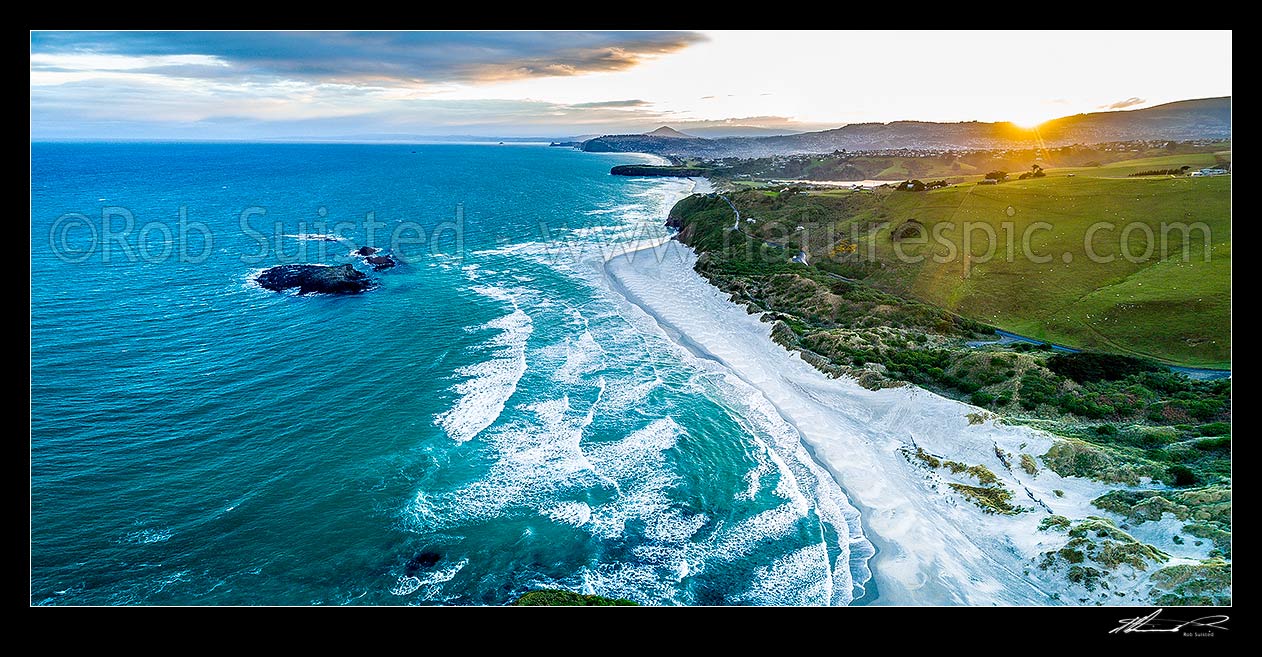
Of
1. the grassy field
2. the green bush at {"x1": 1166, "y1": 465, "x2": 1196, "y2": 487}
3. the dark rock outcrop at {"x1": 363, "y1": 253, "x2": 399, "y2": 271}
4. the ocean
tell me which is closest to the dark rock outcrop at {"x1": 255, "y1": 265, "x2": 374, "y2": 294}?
the ocean

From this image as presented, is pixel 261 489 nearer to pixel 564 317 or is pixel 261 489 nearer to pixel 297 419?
pixel 297 419

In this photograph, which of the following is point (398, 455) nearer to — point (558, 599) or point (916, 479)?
point (558, 599)

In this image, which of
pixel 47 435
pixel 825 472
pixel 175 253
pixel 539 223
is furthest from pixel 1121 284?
pixel 175 253

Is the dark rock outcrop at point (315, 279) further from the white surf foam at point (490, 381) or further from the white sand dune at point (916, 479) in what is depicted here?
the white sand dune at point (916, 479)

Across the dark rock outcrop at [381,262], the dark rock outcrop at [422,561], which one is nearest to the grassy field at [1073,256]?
the dark rock outcrop at [422,561]

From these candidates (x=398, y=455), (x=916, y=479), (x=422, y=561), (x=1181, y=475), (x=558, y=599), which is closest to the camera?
(x=558, y=599)
